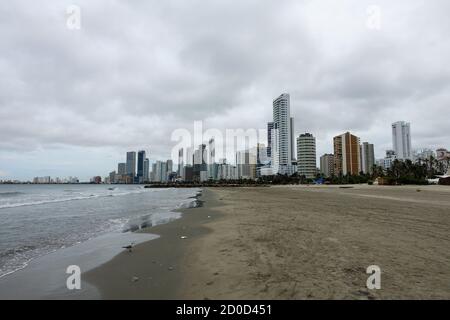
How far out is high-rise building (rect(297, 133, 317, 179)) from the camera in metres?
192

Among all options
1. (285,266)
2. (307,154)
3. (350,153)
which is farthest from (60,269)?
(350,153)

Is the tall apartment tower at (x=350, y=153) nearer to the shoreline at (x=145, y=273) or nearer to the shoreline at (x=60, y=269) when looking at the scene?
the shoreline at (x=60, y=269)

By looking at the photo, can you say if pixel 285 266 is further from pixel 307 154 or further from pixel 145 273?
pixel 307 154

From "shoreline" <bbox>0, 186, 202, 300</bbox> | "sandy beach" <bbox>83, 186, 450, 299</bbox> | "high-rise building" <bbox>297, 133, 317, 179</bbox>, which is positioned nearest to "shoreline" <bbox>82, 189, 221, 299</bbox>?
"sandy beach" <bbox>83, 186, 450, 299</bbox>

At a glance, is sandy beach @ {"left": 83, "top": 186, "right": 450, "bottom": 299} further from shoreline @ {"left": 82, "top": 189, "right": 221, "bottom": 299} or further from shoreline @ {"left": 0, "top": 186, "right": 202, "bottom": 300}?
shoreline @ {"left": 0, "top": 186, "right": 202, "bottom": 300}

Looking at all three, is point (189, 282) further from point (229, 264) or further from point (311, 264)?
point (311, 264)

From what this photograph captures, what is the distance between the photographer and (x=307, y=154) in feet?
636

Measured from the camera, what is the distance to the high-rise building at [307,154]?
192 metres

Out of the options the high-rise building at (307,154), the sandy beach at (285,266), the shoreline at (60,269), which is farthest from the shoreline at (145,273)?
the high-rise building at (307,154)

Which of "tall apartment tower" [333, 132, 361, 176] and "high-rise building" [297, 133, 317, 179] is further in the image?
"high-rise building" [297, 133, 317, 179]
